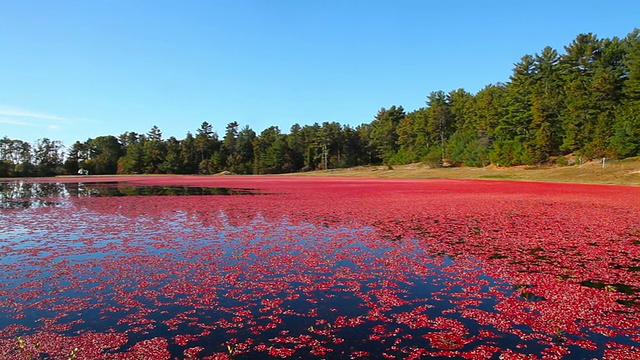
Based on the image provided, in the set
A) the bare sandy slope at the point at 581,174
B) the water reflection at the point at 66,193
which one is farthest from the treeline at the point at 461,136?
the water reflection at the point at 66,193

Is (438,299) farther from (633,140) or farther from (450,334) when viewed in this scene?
(633,140)

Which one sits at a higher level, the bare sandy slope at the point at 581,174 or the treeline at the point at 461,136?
the treeline at the point at 461,136

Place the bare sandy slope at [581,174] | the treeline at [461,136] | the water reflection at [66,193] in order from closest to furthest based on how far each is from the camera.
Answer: the water reflection at [66,193], the bare sandy slope at [581,174], the treeline at [461,136]

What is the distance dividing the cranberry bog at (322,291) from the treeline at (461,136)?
63.4 meters

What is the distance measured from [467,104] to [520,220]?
9991 centimetres

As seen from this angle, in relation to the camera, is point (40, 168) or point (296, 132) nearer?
point (40, 168)

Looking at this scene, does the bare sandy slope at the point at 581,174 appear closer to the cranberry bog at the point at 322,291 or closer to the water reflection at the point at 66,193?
the cranberry bog at the point at 322,291

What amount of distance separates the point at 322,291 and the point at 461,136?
10442cm

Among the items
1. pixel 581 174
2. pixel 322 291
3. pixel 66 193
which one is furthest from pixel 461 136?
pixel 322 291

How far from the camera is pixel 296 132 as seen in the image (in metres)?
146

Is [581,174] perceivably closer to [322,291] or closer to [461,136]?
[461,136]

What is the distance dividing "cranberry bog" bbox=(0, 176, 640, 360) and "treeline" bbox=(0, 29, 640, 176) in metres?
63.4

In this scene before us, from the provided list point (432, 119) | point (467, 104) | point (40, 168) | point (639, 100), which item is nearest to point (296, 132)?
point (432, 119)

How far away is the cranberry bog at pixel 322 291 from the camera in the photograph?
6133mm
